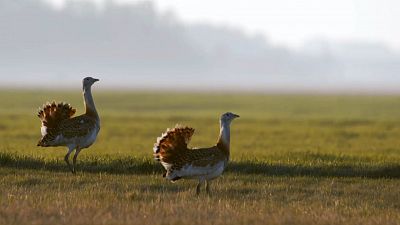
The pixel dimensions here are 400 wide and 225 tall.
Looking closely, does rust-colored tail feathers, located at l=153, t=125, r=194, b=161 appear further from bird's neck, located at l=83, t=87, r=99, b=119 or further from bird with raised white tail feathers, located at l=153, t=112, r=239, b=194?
bird's neck, located at l=83, t=87, r=99, b=119

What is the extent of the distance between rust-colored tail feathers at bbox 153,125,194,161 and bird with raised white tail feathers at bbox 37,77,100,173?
3353 mm

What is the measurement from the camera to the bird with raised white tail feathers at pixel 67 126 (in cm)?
1733

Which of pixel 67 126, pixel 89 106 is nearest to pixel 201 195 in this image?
pixel 67 126

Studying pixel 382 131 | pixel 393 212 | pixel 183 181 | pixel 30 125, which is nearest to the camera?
pixel 393 212

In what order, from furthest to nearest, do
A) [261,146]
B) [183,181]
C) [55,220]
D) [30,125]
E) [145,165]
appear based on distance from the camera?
[30,125], [261,146], [145,165], [183,181], [55,220]

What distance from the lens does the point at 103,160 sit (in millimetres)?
20484

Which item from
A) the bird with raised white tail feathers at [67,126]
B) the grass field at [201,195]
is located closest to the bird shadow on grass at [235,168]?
the grass field at [201,195]

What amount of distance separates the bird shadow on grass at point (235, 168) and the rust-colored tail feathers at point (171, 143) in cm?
455

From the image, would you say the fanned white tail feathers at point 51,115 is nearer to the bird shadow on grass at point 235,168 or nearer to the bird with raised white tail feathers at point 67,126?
the bird with raised white tail feathers at point 67,126

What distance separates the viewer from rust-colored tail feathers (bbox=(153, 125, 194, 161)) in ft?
47.3

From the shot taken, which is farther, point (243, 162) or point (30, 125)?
point (30, 125)

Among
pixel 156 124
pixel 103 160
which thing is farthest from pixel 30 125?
pixel 103 160

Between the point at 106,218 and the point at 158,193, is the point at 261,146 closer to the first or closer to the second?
the point at 158,193

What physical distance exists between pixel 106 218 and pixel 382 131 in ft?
108
